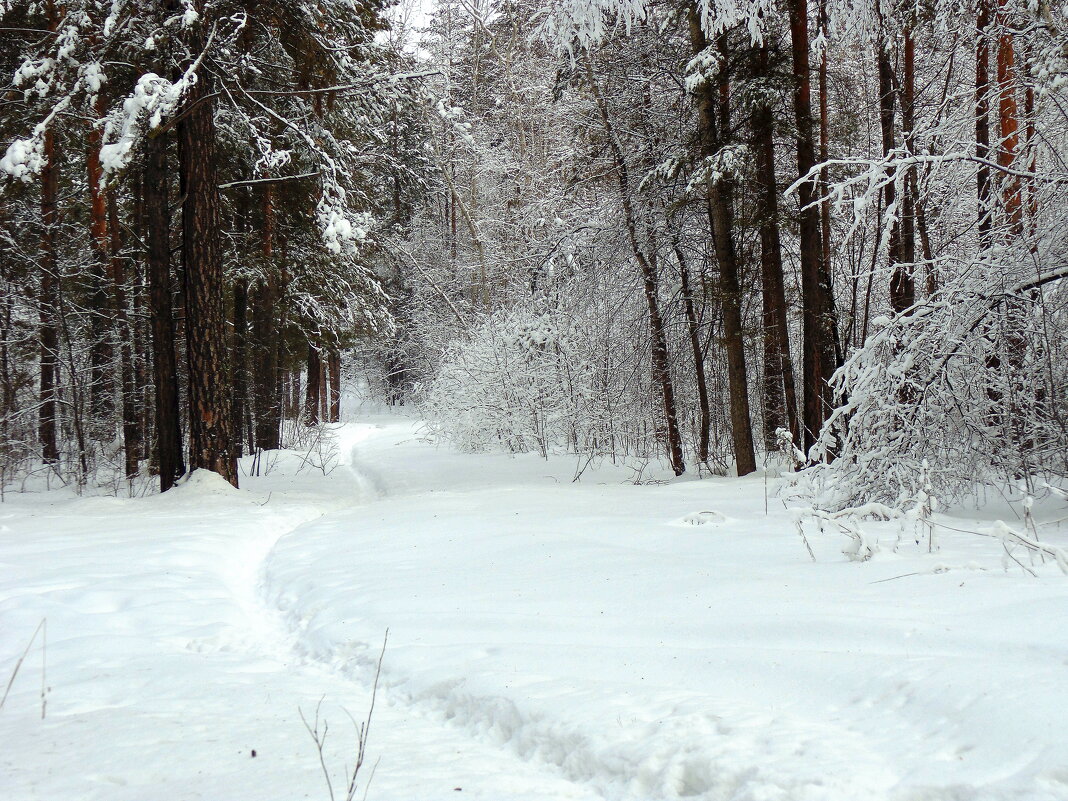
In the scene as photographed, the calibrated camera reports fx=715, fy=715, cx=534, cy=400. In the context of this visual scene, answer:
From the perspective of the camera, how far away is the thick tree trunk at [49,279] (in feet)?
38.3

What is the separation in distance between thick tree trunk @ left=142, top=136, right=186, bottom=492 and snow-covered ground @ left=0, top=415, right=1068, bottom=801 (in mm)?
3885

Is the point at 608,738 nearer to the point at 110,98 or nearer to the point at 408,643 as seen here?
the point at 408,643

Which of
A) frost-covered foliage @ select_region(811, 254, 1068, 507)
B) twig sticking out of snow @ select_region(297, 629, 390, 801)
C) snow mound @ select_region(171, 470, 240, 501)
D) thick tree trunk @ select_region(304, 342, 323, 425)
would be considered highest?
thick tree trunk @ select_region(304, 342, 323, 425)

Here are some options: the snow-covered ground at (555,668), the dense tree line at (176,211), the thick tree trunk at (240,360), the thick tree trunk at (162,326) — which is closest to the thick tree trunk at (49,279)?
the dense tree line at (176,211)

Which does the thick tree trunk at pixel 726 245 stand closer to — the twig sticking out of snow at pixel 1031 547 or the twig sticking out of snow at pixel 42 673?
the twig sticking out of snow at pixel 1031 547

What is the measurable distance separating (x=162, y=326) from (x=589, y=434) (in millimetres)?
8959

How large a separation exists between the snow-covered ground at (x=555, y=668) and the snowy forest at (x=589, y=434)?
2 centimetres

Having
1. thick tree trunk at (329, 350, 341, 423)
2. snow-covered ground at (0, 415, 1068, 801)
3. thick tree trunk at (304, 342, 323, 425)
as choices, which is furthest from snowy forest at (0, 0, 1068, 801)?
thick tree trunk at (329, 350, 341, 423)

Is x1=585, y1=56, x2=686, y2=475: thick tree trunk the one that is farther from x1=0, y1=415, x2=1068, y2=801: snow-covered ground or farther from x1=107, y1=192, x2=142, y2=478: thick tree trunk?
x1=107, y1=192, x2=142, y2=478: thick tree trunk

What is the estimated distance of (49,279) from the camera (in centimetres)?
1200

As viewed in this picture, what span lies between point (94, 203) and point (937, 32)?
43.4 feet

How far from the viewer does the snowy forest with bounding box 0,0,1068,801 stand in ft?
7.96

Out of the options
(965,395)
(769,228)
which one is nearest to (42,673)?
Result: (965,395)

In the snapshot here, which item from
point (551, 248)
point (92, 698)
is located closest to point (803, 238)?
point (551, 248)
